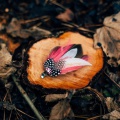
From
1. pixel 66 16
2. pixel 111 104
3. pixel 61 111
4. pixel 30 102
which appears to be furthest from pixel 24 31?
pixel 111 104

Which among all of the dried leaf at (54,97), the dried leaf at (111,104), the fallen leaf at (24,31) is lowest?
the dried leaf at (111,104)

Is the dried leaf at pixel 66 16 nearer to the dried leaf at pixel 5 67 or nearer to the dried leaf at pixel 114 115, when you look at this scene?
the dried leaf at pixel 5 67

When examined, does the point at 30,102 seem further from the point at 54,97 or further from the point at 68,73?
the point at 68,73

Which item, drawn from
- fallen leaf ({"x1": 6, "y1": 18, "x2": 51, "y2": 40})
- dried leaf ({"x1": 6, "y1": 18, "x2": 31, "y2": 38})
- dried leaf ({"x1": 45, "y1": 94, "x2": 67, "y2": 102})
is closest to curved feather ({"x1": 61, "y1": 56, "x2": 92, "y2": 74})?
dried leaf ({"x1": 45, "y1": 94, "x2": 67, "y2": 102})

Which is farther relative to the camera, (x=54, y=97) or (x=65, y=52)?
(x=65, y=52)

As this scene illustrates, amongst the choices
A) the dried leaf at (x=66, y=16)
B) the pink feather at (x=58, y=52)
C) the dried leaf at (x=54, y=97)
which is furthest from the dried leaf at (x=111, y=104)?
the dried leaf at (x=66, y=16)

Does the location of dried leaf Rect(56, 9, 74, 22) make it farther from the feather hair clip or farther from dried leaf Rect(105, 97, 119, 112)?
dried leaf Rect(105, 97, 119, 112)
